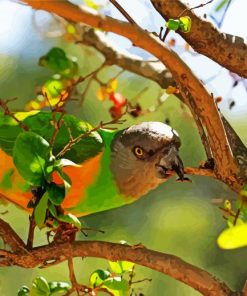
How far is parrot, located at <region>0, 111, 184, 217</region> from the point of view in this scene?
3.12 feet

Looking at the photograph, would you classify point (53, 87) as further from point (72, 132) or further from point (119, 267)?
point (119, 267)

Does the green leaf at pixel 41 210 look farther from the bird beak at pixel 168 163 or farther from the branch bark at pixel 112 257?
the bird beak at pixel 168 163

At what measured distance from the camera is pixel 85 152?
3.36ft

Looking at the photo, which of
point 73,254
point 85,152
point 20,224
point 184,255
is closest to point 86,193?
point 85,152

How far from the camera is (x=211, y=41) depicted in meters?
0.80

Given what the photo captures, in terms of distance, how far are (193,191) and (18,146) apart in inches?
173

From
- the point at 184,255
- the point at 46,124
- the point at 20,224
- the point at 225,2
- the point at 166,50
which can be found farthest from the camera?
the point at 184,255

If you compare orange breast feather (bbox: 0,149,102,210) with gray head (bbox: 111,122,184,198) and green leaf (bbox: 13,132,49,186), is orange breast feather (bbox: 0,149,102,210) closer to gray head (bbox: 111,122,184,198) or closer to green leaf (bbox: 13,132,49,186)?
gray head (bbox: 111,122,184,198)

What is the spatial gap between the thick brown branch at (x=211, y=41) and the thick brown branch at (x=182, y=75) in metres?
0.10

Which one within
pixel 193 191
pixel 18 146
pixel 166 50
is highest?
pixel 166 50

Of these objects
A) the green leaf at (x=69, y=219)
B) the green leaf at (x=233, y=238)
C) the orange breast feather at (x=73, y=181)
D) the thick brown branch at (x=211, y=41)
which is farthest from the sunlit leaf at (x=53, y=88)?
the green leaf at (x=233, y=238)

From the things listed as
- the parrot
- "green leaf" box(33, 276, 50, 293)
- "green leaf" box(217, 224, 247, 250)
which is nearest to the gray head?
the parrot

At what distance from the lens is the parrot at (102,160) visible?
3.12 ft

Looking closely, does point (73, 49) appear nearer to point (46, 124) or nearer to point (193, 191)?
point (193, 191)
